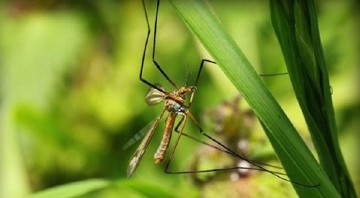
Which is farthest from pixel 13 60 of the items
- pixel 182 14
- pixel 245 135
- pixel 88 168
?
pixel 182 14

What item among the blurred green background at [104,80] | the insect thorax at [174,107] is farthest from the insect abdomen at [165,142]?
the blurred green background at [104,80]

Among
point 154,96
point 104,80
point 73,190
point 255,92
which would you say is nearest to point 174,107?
point 154,96

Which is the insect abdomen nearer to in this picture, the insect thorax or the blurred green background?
the insect thorax

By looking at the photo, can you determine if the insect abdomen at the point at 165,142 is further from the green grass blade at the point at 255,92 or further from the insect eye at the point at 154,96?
the green grass blade at the point at 255,92

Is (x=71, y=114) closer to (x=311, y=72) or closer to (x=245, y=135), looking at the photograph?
(x=245, y=135)

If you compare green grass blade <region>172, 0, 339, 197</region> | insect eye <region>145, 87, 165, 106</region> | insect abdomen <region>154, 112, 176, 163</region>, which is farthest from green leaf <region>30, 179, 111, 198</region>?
green grass blade <region>172, 0, 339, 197</region>
